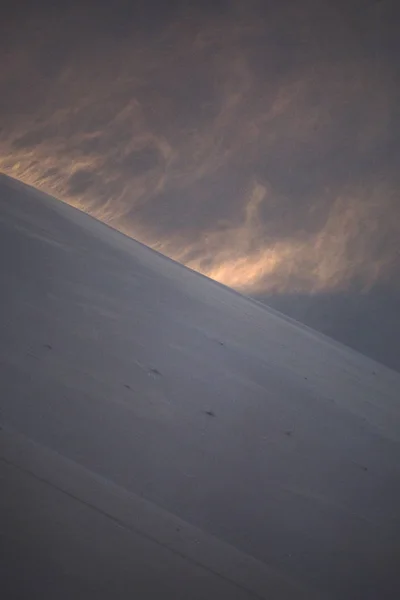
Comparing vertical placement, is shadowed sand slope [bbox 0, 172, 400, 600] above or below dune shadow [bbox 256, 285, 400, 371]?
above

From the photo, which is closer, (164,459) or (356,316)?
(164,459)

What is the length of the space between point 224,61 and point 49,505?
3.27 meters

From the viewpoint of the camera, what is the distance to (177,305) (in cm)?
167

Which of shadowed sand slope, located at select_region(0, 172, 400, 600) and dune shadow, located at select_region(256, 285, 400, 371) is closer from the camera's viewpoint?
shadowed sand slope, located at select_region(0, 172, 400, 600)

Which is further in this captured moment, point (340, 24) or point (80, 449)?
point (340, 24)

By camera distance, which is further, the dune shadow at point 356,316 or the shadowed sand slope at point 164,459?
the dune shadow at point 356,316

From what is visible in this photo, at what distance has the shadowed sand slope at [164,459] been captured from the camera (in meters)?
0.53

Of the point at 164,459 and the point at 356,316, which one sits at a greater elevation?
the point at 164,459

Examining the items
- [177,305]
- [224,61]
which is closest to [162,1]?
[224,61]

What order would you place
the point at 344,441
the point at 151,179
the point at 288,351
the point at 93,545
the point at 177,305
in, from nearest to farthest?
1. the point at 93,545
2. the point at 344,441
3. the point at 177,305
4. the point at 288,351
5. the point at 151,179

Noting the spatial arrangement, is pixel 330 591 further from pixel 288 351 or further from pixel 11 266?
pixel 288 351

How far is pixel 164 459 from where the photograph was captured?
75 centimetres

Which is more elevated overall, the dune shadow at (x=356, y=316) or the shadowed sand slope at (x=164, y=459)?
the shadowed sand slope at (x=164, y=459)

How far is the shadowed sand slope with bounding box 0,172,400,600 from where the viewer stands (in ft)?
1.73
